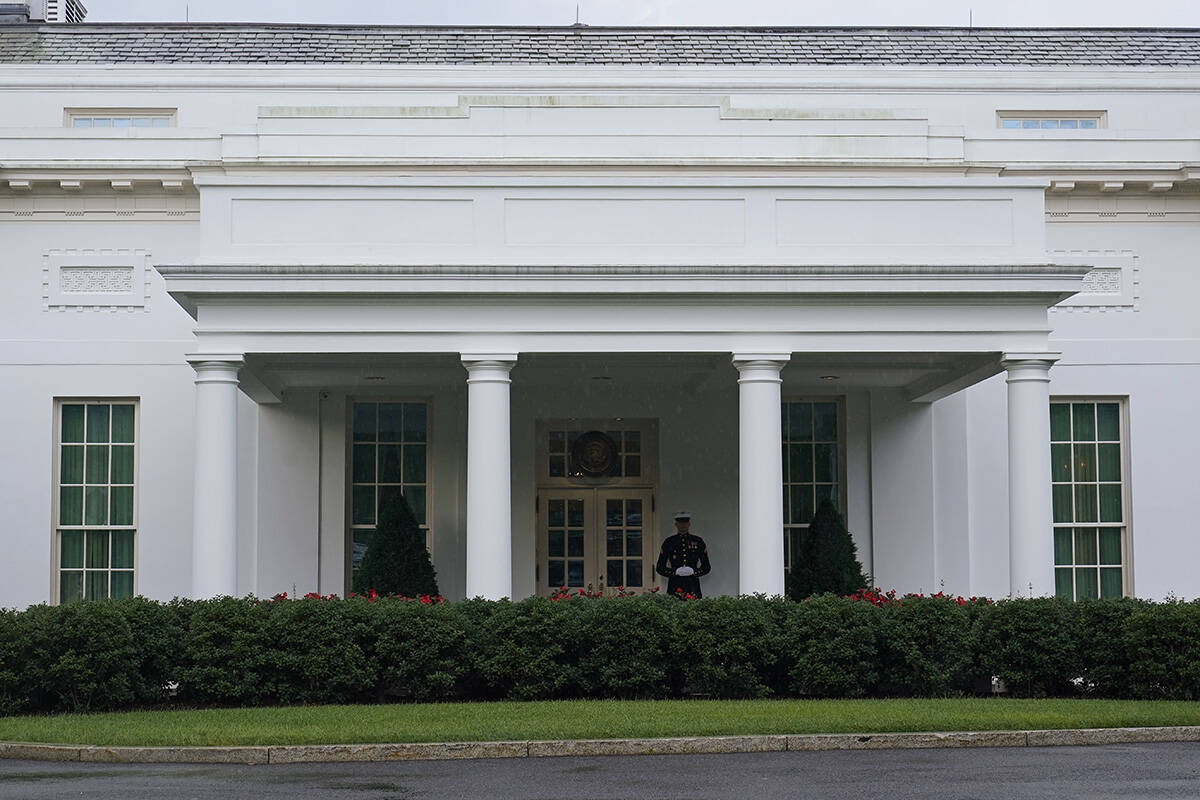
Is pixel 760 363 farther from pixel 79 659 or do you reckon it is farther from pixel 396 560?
pixel 79 659

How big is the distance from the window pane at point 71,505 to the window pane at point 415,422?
459 centimetres

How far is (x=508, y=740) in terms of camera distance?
11711 mm

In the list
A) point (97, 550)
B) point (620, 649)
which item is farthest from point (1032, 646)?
point (97, 550)

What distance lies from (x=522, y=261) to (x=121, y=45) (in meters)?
10.2

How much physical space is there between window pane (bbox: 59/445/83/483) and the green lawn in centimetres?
718

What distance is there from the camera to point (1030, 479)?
53.5 ft

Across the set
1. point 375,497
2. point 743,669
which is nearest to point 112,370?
point 375,497

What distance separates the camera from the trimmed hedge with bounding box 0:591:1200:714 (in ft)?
47.2

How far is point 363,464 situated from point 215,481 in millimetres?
5022

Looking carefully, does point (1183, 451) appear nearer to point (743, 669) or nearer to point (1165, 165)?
point (1165, 165)

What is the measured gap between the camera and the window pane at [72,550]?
20.2m

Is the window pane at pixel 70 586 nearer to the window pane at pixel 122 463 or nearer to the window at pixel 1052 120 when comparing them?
the window pane at pixel 122 463

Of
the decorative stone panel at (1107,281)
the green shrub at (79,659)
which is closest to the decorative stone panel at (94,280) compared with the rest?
the green shrub at (79,659)

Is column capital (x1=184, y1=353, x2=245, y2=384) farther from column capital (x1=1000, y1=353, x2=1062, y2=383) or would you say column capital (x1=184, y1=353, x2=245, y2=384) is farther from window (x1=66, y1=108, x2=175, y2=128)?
column capital (x1=1000, y1=353, x2=1062, y2=383)
